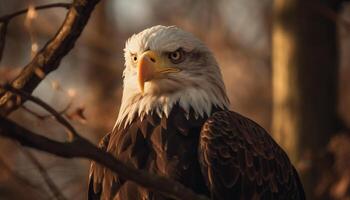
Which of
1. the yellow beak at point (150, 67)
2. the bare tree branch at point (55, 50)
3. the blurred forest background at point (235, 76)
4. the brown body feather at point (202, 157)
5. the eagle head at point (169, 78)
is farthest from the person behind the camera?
the blurred forest background at point (235, 76)

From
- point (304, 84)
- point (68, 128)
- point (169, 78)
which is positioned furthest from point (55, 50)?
point (304, 84)

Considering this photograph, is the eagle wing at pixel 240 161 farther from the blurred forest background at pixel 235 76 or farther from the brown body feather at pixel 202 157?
the blurred forest background at pixel 235 76

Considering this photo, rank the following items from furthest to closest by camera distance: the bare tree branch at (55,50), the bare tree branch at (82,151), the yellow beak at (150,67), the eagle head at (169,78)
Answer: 1. the eagle head at (169,78)
2. the yellow beak at (150,67)
3. the bare tree branch at (55,50)
4. the bare tree branch at (82,151)

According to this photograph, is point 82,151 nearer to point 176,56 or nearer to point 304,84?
point 176,56

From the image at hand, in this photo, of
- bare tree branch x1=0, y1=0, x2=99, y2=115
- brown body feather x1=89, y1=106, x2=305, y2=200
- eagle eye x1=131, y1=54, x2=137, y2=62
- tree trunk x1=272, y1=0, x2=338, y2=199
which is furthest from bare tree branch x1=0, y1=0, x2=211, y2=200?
tree trunk x1=272, y1=0, x2=338, y2=199

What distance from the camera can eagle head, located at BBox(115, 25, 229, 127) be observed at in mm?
5922

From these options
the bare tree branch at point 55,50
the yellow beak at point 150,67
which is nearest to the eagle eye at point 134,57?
the yellow beak at point 150,67

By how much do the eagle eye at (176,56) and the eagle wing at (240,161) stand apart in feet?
1.44

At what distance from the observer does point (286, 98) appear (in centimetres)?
768

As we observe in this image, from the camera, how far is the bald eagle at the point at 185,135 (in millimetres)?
5441

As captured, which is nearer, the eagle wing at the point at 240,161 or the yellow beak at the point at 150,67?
the eagle wing at the point at 240,161

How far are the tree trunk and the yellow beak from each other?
1893mm

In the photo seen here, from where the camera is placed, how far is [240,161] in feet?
18.2

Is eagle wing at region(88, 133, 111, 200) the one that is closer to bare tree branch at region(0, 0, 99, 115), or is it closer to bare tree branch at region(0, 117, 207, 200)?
bare tree branch at region(0, 0, 99, 115)
